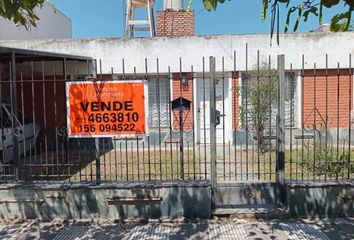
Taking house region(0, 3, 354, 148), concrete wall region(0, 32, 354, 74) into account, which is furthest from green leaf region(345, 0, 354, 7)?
concrete wall region(0, 32, 354, 74)

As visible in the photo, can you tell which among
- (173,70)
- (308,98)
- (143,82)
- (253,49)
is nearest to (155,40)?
(173,70)

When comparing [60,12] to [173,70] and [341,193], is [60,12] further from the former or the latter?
[341,193]

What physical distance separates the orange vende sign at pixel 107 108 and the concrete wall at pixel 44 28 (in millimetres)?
9779

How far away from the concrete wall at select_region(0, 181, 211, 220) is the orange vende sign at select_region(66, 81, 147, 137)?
858mm

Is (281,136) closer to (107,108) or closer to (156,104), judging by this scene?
(107,108)

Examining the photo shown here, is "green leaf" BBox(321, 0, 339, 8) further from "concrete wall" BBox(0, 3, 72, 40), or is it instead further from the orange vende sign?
"concrete wall" BBox(0, 3, 72, 40)

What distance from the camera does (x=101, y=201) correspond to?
553 centimetres

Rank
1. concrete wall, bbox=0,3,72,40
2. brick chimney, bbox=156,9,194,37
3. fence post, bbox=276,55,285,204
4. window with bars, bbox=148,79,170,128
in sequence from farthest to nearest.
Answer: concrete wall, bbox=0,3,72,40
brick chimney, bbox=156,9,194,37
window with bars, bbox=148,79,170,128
fence post, bbox=276,55,285,204

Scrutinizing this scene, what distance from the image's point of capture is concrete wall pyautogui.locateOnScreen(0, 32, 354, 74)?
1213 centimetres

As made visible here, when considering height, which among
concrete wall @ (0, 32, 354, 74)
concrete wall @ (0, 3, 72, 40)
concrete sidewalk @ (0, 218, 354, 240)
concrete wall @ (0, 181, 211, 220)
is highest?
concrete wall @ (0, 3, 72, 40)

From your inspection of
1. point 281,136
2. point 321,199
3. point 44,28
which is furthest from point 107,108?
point 44,28

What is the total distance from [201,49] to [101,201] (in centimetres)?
788

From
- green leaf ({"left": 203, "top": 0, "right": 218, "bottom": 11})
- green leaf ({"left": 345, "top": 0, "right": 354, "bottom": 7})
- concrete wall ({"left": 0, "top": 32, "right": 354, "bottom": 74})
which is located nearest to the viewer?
green leaf ({"left": 345, "top": 0, "right": 354, "bottom": 7})

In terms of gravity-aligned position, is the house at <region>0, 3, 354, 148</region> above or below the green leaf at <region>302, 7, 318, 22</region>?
above
